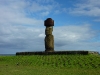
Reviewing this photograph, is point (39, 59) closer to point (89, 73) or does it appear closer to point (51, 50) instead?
point (51, 50)

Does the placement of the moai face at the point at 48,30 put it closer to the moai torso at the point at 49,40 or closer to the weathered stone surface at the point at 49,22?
the moai torso at the point at 49,40

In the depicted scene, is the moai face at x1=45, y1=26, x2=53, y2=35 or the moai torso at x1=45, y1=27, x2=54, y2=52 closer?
the moai torso at x1=45, y1=27, x2=54, y2=52

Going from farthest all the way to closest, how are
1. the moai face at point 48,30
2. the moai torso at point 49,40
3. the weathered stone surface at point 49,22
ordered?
the weathered stone surface at point 49,22 → the moai face at point 48,30 → the moai torso at point 49,40

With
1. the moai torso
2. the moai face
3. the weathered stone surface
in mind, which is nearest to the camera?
the moai torso

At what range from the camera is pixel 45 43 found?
111ft

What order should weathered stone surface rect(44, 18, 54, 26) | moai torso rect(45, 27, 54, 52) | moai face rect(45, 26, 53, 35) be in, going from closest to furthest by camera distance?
moai torso rect(45, 27, 54, 52), moai face rect(45, 26, 53, 35), weathered stone surface rect(44, 18, 54, 26)

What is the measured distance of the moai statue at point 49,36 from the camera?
33.5 meters

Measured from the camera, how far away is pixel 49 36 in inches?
1331

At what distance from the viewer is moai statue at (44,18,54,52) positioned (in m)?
33.5

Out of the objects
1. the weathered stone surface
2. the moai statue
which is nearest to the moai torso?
the moai statue

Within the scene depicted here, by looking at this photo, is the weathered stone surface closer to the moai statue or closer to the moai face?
the moai statue

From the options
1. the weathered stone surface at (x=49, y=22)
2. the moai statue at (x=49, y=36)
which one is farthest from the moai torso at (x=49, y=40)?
the weathered stone surface at (x=49, y=22)

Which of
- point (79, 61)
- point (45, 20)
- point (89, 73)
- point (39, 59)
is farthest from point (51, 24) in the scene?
point (89, 73)

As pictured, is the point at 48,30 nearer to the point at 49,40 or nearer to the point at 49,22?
the point at 49,22
